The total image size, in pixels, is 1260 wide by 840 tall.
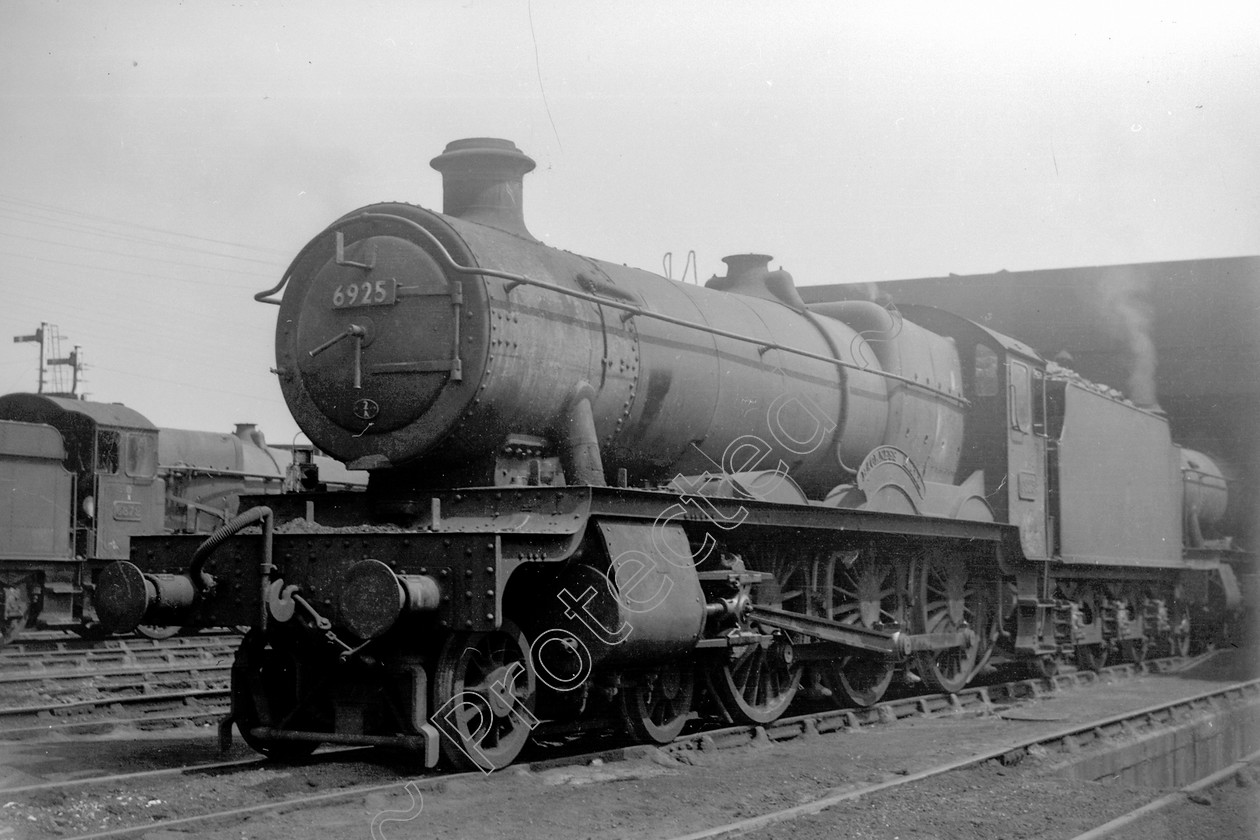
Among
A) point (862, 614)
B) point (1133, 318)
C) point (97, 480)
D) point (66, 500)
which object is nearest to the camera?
point (862, 614)

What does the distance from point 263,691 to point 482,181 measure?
331 cm

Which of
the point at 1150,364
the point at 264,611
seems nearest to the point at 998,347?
the point at 264,611

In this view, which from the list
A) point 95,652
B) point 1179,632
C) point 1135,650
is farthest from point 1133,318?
point 95,652

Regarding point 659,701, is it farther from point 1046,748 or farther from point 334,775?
point 1046,748

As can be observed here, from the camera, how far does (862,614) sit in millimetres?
9422

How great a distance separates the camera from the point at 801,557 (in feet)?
29.2

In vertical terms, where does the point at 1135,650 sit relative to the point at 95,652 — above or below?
below

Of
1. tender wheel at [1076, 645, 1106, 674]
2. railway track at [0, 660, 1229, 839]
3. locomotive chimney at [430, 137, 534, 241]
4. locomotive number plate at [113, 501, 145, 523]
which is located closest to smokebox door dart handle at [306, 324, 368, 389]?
locomotive chimney at [430, 137, 534, 241]

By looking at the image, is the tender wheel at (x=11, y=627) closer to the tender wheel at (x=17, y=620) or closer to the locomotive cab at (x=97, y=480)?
the tender wheel at (x=17, y=620)

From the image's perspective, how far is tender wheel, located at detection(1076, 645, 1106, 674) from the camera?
13.7m

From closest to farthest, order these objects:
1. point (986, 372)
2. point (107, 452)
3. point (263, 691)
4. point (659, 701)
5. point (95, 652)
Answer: point (263, 691)
point (659, 701)
point (986, 372)
point (95, 652)
point (107, 452)

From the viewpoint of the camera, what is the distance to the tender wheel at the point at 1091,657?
13.7 meters

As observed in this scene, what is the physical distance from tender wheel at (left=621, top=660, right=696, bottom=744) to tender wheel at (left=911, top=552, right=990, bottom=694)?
2949mm

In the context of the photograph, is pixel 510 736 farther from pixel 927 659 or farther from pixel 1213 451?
pixel 1213 451
